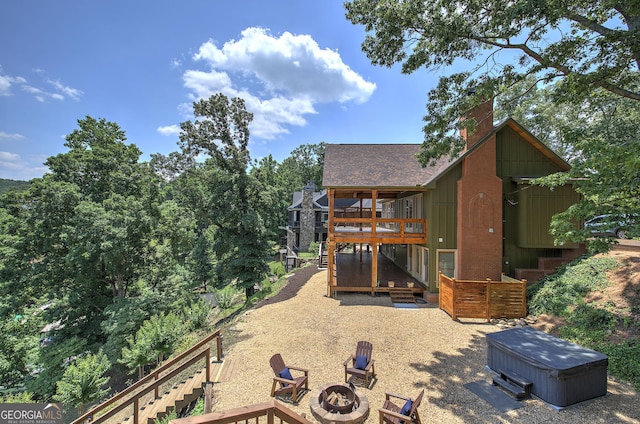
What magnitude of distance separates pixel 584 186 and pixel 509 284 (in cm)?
463

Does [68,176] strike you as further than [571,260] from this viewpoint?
Yes

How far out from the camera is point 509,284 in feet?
35.3

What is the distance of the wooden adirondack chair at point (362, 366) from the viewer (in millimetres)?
6809

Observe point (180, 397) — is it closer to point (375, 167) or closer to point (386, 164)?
point (375, 167)

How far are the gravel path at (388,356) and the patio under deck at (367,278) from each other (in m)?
0.60

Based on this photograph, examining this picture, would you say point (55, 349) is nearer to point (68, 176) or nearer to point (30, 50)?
point (68, 176)

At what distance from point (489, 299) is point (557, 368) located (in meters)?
5.46

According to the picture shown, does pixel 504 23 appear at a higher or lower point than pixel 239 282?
higher

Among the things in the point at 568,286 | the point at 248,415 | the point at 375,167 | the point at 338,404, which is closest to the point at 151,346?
the point at 338,404

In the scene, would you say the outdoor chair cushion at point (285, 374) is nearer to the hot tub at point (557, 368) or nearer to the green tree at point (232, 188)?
the hot tub at point (557, 368)

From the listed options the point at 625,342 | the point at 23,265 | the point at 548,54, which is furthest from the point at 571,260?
the point at 23,265

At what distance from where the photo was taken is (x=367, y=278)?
1584cm

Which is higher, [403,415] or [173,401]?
[403,415]

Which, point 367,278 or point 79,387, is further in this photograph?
point 367,278
